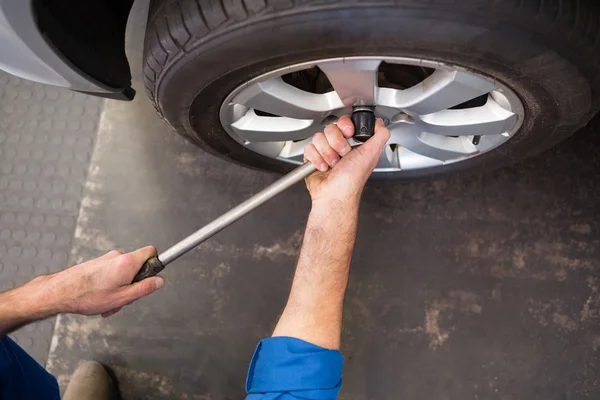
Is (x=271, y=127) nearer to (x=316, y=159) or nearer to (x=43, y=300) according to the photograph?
(x=316, y=159)

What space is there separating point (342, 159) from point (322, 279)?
226 millimetres

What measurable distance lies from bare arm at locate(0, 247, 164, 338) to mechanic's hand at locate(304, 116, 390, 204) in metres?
0.35

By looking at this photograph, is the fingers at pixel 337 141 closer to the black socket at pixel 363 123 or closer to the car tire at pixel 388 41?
the black socket at pixel 363 123

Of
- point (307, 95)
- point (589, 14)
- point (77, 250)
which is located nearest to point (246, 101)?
point (307, 95)

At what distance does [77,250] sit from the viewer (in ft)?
4.59

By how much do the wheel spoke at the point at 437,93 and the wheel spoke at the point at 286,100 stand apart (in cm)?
10

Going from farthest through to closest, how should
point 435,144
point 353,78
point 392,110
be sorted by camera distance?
point 435,144 → point 392,110 → point 353,78

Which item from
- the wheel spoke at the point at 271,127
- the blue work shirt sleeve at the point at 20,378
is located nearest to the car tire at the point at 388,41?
the wheel spoke at the point at 271,127

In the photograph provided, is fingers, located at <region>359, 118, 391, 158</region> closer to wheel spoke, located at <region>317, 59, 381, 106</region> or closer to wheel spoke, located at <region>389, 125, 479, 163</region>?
wheel spoke, located at <region>317, 59, 381, 106</region>

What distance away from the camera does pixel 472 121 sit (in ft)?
3.32

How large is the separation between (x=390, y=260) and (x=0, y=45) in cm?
99

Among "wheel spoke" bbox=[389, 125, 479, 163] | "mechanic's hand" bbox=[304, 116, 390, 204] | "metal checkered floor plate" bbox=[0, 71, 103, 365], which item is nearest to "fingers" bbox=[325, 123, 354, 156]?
"mechanic's hand" bbox=[304, 116, 390, 204]

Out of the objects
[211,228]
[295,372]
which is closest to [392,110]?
[211,228]

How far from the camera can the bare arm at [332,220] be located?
89 cm
